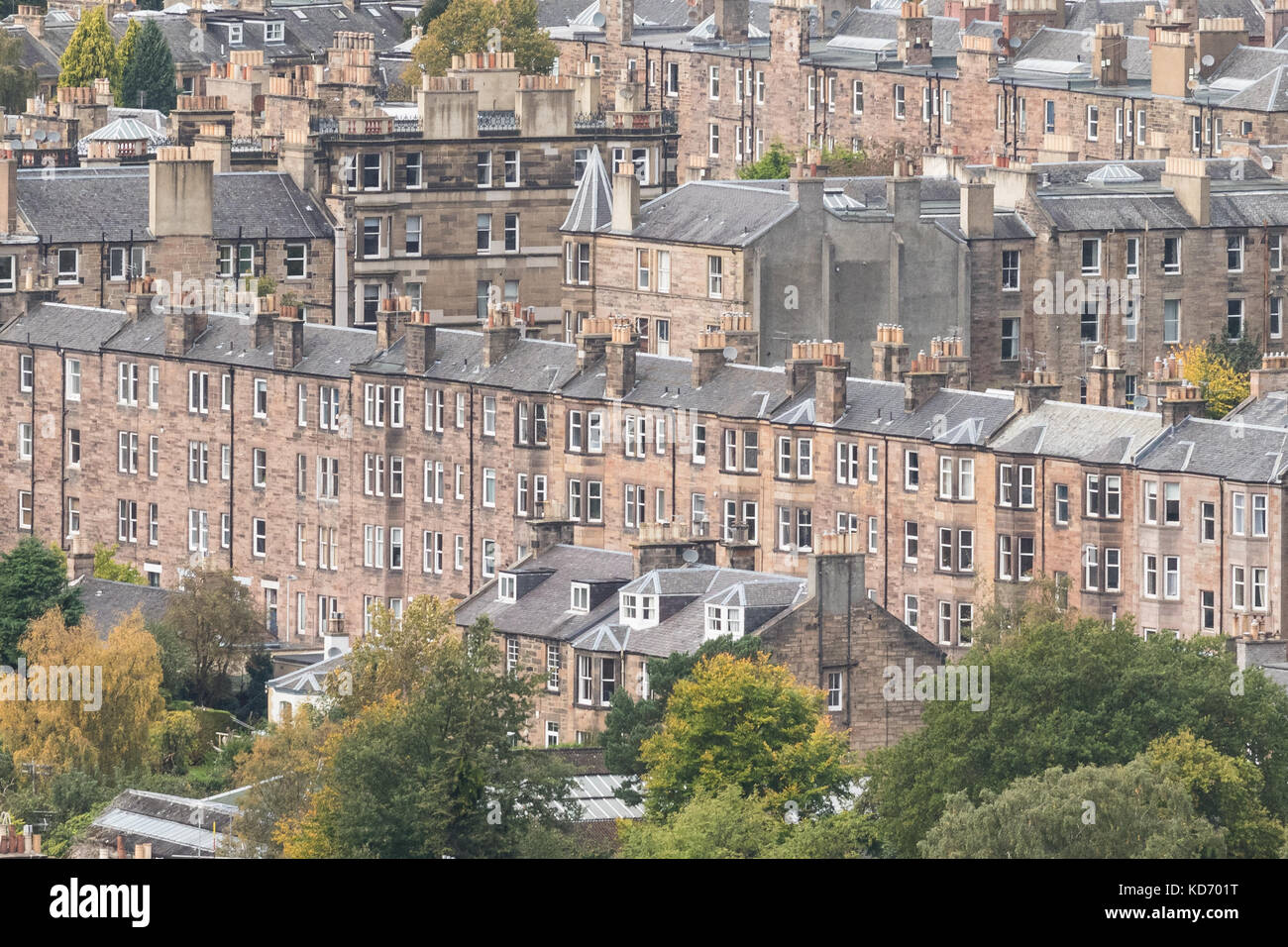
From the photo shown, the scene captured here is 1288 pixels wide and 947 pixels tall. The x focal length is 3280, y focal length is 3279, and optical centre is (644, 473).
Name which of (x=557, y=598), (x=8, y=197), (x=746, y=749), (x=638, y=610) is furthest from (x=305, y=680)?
(x=8, y=197)

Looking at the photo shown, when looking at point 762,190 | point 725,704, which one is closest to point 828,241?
point 762,190

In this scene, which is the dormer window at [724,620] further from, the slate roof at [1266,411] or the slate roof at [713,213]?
the slate roof at [713,213]

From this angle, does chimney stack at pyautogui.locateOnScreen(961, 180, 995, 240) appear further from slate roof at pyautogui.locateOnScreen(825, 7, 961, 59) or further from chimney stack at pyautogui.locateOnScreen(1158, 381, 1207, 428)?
slate roof at pyautogui.locateOnScreen(825, 7, 961, 59)

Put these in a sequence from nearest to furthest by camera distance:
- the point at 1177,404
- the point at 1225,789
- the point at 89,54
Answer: the point at 1225,789, the point at 1177,404, the point at 89,54

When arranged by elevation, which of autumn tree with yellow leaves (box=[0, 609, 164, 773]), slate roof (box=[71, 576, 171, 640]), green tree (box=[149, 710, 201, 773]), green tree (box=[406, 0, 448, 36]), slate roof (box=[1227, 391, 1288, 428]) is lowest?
green tree (box=[149, 710, 201, 773])

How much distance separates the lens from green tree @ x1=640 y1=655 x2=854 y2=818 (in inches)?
2547

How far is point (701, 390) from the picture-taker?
97125mm

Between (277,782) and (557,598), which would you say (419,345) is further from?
(277,782)

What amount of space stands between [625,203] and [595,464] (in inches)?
913

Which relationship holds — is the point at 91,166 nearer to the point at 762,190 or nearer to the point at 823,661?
the point at 762,190

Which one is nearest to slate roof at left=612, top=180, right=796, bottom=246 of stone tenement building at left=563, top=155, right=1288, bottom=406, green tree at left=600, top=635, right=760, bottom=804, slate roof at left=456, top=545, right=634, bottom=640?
stone tenement building at left=563, top=155, right=1288, bottom=406

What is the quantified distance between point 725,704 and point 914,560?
25605 millimetres

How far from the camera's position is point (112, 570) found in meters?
106

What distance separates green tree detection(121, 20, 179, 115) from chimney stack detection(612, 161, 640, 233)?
5087 centimetres
